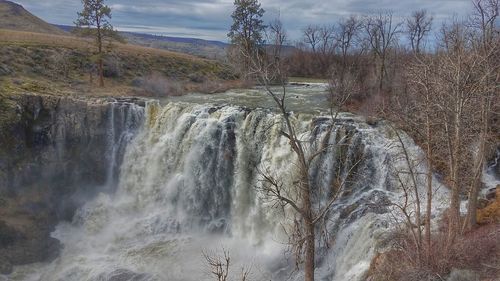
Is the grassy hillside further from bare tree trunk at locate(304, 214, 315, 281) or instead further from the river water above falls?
bare tree trunk at locate(304, 214, 315, 281)

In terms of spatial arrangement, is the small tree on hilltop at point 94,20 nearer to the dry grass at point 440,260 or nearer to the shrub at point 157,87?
the shrub at point 157,87

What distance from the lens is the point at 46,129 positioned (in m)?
25.6

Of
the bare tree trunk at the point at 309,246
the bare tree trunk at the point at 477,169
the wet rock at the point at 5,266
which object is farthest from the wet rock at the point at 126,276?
the bare tree trunk at the point at 477,169

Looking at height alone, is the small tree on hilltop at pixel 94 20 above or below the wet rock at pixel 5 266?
above

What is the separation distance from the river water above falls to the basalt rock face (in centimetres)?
72

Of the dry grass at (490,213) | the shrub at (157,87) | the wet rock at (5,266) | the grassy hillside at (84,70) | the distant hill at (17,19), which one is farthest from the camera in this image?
the distant hill at (17,19)

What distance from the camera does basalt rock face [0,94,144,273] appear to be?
2302 centimetres

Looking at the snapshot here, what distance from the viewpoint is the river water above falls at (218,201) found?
1812 cm

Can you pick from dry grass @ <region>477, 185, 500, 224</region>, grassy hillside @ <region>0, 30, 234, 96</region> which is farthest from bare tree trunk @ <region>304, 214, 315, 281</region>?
grassy hillside @ <region>0, 30, 234, 96</region>

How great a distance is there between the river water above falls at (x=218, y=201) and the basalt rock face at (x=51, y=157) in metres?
0.72

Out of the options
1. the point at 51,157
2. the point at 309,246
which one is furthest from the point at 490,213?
the point at 51,157

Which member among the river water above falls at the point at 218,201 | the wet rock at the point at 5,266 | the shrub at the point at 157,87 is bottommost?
the wet rock at the point at 5,266

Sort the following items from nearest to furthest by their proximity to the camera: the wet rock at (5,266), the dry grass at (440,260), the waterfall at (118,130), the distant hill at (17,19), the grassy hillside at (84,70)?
the dry grass at (440,260)
the wet rock at (5,266)
the waterfall at (118,130)
the grassy hillside at (84,70)
the distant hill at (17,19)

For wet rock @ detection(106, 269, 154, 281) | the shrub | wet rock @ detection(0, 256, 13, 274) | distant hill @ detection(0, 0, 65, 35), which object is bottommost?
wet rock @ detection(0, 256, 13, 274)
